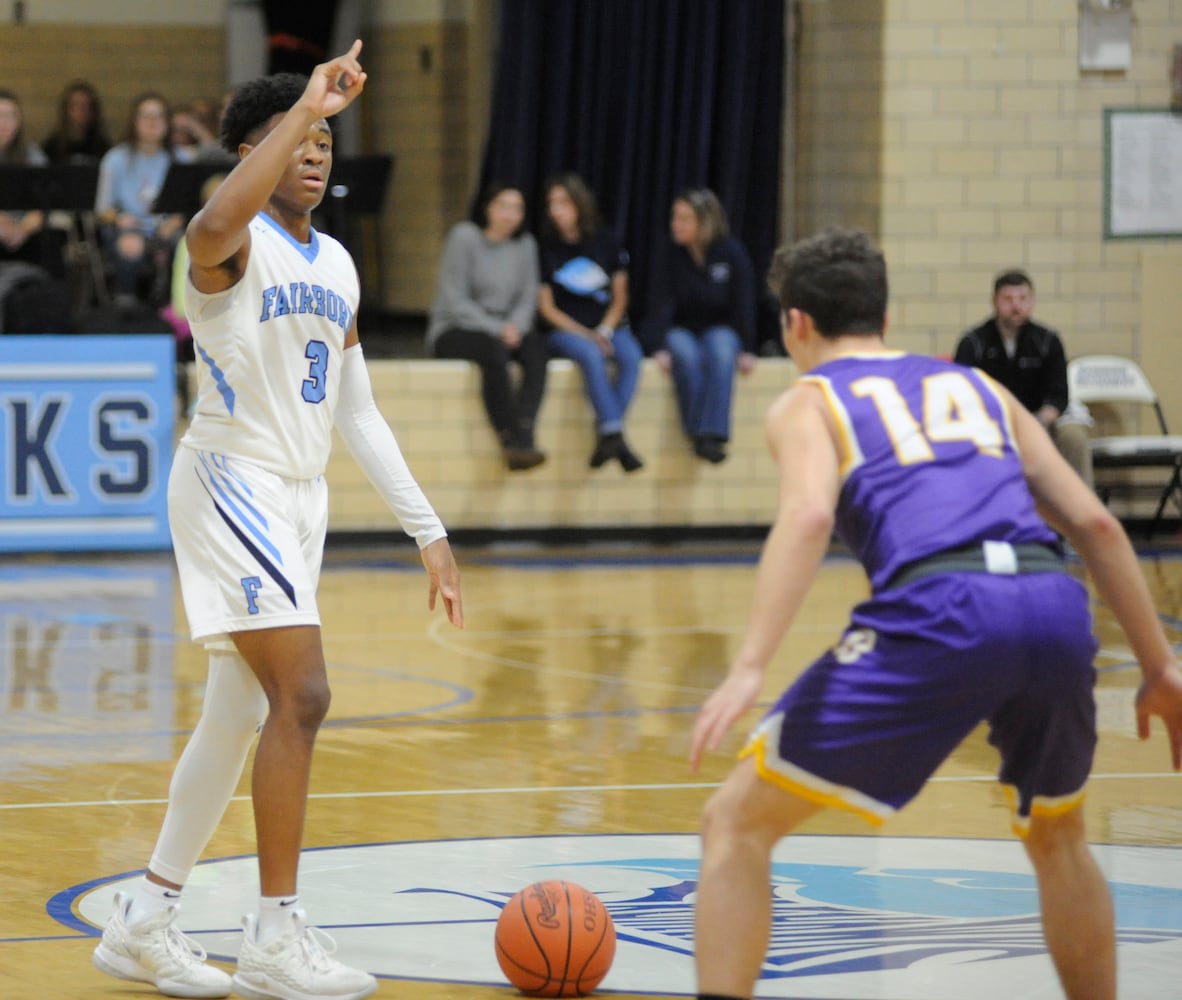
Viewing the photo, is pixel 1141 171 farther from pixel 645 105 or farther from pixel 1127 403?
pixel 645 105

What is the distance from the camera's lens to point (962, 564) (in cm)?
351

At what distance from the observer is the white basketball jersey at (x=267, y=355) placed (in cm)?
436

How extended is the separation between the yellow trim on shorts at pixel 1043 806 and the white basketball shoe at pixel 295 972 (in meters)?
1.38

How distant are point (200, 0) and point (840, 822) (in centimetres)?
1519

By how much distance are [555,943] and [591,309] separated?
30.8 ft

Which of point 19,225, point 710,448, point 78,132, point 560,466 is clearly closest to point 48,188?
point 19,225

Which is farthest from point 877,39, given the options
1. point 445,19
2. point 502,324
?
point 445,19

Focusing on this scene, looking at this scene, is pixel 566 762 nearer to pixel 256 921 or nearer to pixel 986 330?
pixel 256 921

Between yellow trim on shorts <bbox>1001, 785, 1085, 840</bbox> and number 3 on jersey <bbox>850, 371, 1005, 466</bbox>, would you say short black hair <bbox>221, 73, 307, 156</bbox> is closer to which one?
number 3 on jersey <bbox>850, 371, 1005, 466</bbox>

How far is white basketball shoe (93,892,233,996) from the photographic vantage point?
425cm

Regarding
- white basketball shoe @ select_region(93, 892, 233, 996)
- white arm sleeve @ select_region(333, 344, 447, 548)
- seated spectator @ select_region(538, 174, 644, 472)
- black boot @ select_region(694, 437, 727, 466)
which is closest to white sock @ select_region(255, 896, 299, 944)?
white basketball shoe @ select_region(93, 892, 233, 996)

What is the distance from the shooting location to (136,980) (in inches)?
169

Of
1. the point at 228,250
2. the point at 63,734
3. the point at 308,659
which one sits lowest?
the point at 63,734

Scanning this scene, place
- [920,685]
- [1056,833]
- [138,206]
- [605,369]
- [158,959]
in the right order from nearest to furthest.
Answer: [920,685] → [1056,833] → [158,959] → [605,369] → [138,206]
